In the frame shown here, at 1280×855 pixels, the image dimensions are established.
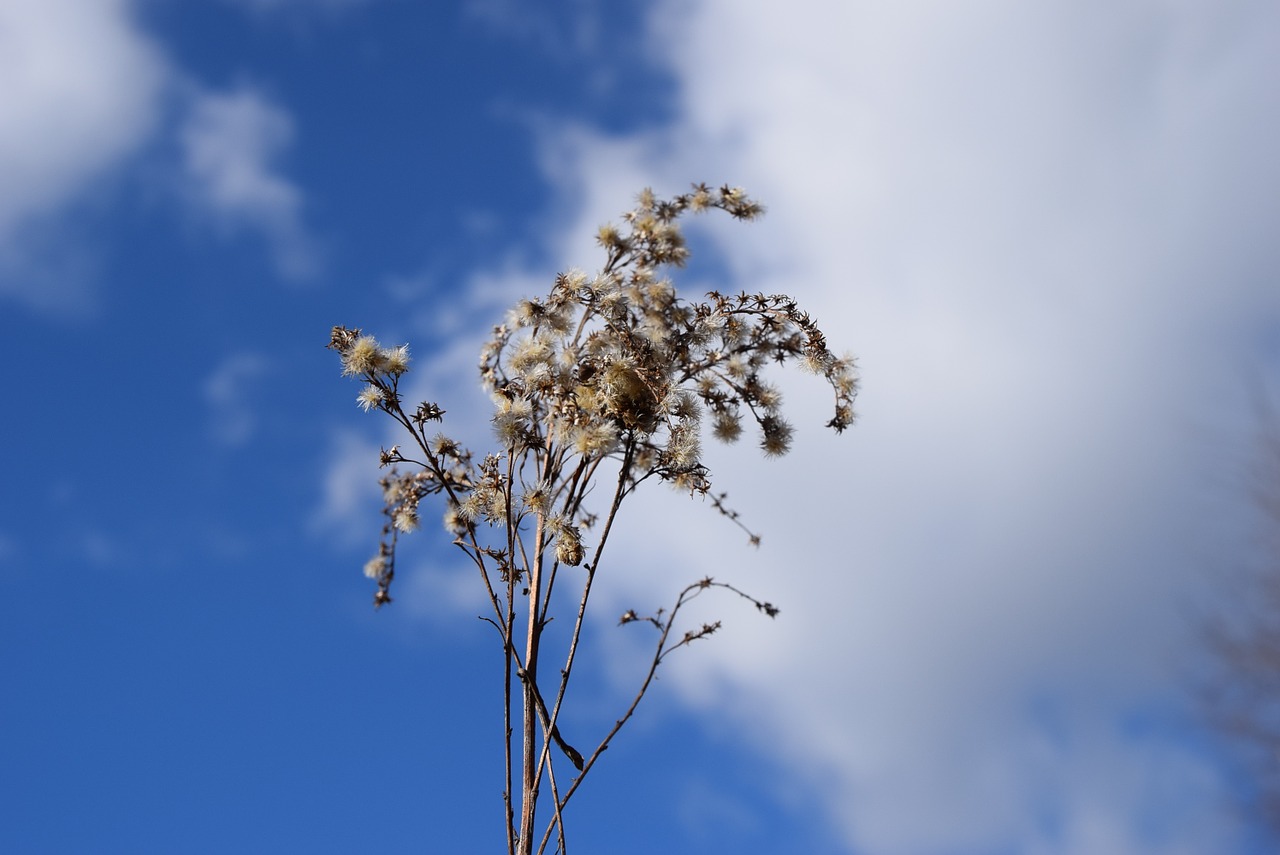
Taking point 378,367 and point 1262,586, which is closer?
point 378,367

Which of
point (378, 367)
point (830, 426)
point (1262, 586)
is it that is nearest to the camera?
point (378, 367)

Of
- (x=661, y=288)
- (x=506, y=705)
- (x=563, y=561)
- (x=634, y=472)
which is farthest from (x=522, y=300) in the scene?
(x=506, y=705)

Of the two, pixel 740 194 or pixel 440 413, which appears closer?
pixel 440 413

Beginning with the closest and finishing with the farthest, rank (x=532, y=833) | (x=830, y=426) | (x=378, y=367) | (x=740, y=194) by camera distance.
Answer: (x=532, y=833)
(x=378, y=367)
(x=830, y=426)
(x=740, y=194)

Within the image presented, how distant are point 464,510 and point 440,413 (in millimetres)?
239

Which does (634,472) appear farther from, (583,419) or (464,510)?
(464,510)

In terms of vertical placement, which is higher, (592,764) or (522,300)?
(522,300)

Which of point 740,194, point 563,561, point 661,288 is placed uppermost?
point 740,194

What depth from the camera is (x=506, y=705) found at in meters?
2.21

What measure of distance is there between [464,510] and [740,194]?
1218 mm

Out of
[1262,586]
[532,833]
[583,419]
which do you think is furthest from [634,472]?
[1262,586]

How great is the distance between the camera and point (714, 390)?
254cm

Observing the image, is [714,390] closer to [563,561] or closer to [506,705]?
[563,561]

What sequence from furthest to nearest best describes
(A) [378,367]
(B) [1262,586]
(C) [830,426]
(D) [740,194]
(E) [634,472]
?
(B) [1262,586] → (D) [740,194] → (C) [830,426] → (E) [634,472] → (A) [378,367]
